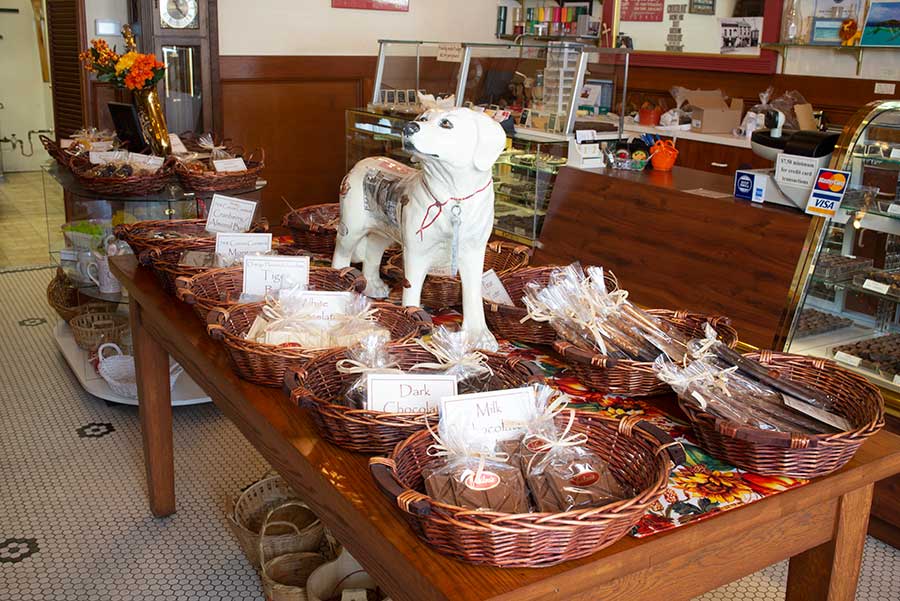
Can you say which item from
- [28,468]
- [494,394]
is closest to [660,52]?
[28,468]

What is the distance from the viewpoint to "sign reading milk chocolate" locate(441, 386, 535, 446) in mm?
1269

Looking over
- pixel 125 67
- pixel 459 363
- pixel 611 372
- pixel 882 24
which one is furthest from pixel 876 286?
pixel 125 67

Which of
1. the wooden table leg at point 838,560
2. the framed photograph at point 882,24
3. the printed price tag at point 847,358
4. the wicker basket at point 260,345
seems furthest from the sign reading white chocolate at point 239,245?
the framed photograph at point 882,24

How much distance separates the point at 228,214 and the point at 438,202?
3.35ft

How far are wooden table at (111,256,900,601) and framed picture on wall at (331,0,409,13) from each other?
15.5 feet

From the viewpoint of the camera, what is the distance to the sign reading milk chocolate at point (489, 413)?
1269mm

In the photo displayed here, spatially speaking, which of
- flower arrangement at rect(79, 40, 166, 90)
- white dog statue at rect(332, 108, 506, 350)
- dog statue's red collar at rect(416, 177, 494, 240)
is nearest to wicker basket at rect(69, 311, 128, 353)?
flower arrangement at rect(79, 40, 166, 90)

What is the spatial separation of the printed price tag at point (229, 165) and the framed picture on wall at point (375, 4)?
2706 mm

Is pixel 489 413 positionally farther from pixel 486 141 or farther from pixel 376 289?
pixel 376 289

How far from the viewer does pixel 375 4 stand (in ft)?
20.1

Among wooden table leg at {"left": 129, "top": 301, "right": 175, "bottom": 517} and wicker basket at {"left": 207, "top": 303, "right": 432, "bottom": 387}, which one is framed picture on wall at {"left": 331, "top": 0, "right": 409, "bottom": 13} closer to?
wooden table leg at {"left": 129, "top": 301, "right": 175, "bottom": 517}

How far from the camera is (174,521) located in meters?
2.70

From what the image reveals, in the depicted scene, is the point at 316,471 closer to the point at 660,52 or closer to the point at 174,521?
the point at 174,521

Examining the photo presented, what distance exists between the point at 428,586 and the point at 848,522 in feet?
2.61
